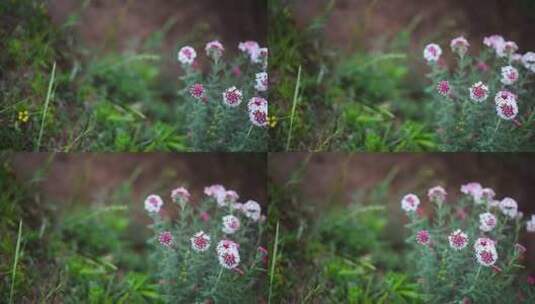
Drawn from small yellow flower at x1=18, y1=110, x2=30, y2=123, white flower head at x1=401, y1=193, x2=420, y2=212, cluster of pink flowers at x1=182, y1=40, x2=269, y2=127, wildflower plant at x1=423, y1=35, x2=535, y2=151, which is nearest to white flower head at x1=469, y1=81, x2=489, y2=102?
wildflower plant at x1=423, y1=35, x2=535, y2=151

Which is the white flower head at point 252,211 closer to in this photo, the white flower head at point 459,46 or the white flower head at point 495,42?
the white flower head at point 459,46

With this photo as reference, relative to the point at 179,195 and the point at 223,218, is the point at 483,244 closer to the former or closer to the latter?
the point at 223,218

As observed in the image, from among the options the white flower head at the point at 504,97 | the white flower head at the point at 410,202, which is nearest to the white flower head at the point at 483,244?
the white flower head at the point at 410,202

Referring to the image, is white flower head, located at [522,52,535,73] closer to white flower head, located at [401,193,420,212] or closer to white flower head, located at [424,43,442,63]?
white flower head, located at [424,43,442,63]

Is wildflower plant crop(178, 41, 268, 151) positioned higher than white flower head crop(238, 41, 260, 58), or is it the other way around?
white flower head crop(238, 41, 260, 58)

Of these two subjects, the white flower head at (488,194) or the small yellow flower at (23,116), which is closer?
the small yellow flower at (23,116)

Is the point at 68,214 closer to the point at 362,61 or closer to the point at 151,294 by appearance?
the point at 151,294

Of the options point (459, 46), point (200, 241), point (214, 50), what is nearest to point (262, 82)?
point (214, 50)

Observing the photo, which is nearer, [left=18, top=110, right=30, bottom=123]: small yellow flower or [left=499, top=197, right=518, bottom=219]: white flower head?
[left=18, top=110, right=30, bottom=123]: small yellow flower
